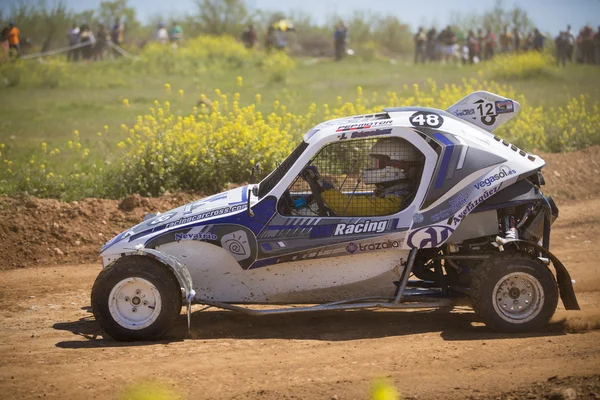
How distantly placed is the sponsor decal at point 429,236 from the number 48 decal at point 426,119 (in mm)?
957

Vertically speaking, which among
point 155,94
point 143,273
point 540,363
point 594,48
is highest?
point 594,48

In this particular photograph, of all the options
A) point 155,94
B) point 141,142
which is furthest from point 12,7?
point 141,142

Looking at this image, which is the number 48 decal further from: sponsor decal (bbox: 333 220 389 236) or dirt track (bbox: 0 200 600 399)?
dirt track (bbox: 0 200 600 399)

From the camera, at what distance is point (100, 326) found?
750 centimetres

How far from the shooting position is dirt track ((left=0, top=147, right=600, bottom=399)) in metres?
6.28

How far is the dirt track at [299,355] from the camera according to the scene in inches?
247

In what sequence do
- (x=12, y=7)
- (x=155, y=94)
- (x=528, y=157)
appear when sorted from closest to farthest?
1. (x=528, y=157)
2. (x=155, y=94)
3. (x=12, y=7)

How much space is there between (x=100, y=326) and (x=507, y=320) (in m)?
3.70

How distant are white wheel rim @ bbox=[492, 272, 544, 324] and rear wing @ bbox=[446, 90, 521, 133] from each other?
62.7 inches

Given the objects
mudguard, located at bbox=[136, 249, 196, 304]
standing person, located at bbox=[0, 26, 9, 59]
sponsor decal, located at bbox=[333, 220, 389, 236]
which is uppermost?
standing person, located at bbox=[0, 26, 9, 59]

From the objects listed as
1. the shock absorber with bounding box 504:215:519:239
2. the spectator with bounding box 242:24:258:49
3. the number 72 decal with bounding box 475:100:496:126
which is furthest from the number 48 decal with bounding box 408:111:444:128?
the spectator with bounding box 242:24:258:49

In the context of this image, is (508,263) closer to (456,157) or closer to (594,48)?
(456,157)

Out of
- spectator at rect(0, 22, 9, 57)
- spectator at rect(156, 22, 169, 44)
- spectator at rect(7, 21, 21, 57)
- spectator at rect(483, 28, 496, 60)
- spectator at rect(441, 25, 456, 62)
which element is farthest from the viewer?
spectator at rect(441, 25, 456, 62)

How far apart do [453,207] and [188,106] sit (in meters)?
17.8
